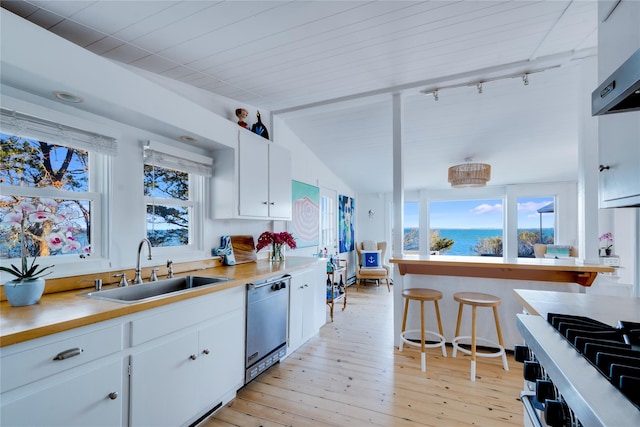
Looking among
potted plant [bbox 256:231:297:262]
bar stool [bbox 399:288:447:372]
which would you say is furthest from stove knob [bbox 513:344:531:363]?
potted plant [bbox 256:231:297:262]

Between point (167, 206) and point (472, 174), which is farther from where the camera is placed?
point (472, 174)

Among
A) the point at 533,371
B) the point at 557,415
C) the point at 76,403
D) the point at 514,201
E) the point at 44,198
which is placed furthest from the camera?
the point at 514,201

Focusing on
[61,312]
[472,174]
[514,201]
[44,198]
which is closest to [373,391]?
[61,312]

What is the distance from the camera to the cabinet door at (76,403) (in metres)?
1.07

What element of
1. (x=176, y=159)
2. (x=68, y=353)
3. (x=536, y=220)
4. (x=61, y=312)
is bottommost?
(x=68, y=353)

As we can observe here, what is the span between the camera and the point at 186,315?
1710 mm

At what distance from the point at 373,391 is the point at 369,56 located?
2.63 m

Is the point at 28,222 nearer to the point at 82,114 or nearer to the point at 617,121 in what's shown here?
the point at 82,114

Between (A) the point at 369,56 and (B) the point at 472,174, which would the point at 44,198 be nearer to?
(A) the point at 369,56

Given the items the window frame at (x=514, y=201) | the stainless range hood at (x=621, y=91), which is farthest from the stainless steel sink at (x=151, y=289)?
the window frame at (x=514, y=201)

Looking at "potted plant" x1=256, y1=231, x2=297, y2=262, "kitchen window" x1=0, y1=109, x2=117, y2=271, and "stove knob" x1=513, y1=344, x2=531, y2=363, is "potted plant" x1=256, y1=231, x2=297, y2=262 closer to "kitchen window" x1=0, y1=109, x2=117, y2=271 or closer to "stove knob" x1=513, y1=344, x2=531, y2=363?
"kitchen window" x1=0, y1=109, x2=117, y2=271

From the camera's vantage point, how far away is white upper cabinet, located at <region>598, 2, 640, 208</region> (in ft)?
3.47

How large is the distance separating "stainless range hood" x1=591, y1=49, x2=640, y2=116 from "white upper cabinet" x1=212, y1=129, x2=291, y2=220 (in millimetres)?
2420

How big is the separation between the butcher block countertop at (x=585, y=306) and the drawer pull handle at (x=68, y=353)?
1885mm
